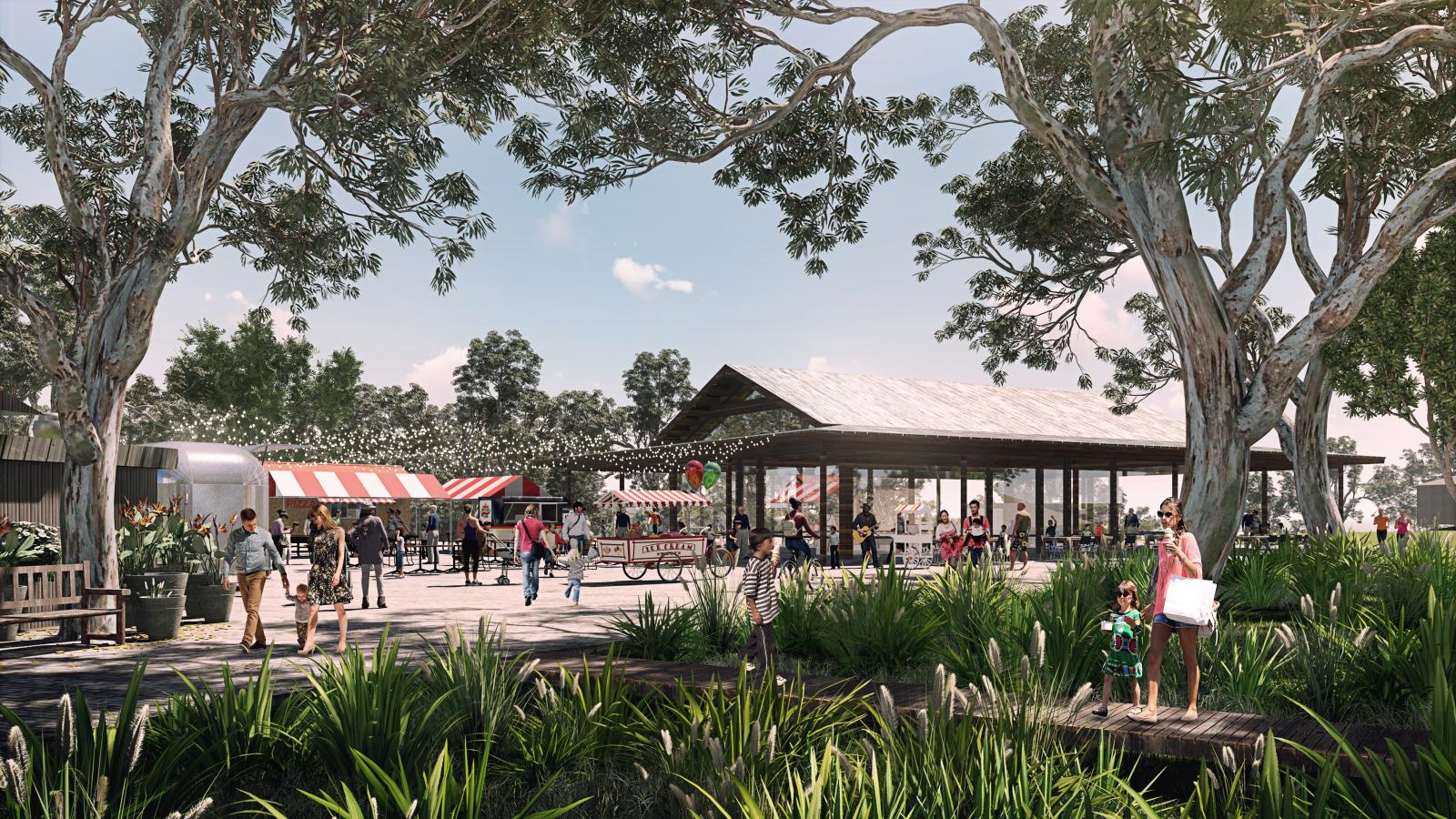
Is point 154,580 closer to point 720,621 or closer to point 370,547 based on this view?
point 370,547

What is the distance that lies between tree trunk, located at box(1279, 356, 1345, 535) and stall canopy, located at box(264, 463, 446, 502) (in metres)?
24.0

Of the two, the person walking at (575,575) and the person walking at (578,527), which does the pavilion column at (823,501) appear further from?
the person walking at (575,575)

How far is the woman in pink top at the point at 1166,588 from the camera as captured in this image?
6.56 metres

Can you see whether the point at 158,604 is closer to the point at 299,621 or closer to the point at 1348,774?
the point at 299,621

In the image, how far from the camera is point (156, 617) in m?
13.3

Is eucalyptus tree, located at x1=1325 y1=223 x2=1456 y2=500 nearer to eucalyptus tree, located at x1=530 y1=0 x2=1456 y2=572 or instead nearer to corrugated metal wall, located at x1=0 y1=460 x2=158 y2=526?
eucalyptus tree, located at x1=530 y1=0 x2=1456 y2=572

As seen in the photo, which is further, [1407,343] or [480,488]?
[480,488]

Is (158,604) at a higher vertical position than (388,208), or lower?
lower

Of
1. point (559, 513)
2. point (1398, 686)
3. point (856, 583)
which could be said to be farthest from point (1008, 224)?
point (559, 513)

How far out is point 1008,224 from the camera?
21.5 m

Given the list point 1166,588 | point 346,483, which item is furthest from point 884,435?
point 1166,588

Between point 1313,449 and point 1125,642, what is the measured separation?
54.9ft

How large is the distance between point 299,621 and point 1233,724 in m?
9.35

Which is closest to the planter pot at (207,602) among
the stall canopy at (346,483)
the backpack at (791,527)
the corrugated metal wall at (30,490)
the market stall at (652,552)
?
the corrugated metal wall at (30,490)
